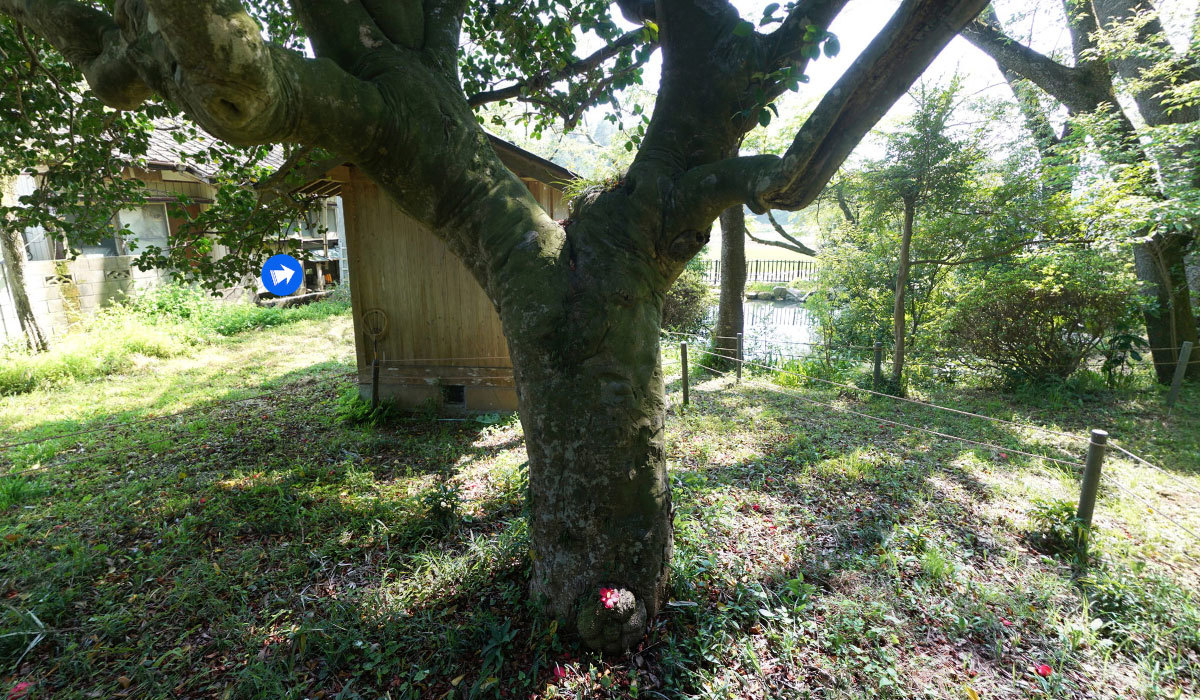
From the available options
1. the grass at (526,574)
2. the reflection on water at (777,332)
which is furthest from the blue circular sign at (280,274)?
the reflection on water at (777,332)

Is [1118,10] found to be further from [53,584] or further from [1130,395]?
[53,584]

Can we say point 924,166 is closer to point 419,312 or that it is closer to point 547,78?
point 547,78

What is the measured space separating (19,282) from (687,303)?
12.9 m

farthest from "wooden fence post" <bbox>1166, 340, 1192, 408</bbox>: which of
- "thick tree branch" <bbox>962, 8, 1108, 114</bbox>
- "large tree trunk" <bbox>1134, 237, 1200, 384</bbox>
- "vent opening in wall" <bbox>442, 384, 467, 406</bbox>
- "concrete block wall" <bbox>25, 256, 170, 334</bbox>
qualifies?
"concrete block wall" <bbox>25, 256, 170, 334</bbox>

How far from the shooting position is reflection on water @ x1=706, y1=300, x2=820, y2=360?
35.1 feet

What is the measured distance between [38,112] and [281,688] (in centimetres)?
559

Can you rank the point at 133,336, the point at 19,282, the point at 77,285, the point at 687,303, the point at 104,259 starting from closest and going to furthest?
1. the point at 19,282
2. the point at 133,336
3. the point at 77,285
4. the point at 104,259
5. the point at 687,303

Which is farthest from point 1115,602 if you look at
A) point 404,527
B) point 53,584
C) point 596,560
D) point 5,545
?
point 5,545

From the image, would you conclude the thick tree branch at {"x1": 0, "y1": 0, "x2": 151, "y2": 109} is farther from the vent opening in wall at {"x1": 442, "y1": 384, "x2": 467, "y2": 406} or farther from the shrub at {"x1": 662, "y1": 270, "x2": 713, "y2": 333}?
the shrub at {"x1": 662, "y1": 270, "x2": 713, "y2": 333}

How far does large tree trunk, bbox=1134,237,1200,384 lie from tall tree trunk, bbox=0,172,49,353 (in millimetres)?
18332

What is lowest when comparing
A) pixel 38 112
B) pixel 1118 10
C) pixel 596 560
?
pixel 596 560

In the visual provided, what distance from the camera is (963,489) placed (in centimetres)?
460

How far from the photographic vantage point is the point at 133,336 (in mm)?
9750

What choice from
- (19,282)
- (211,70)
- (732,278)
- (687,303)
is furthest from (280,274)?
(687,303)
